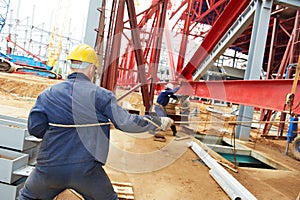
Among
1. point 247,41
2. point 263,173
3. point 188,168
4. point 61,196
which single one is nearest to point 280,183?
point 263,173

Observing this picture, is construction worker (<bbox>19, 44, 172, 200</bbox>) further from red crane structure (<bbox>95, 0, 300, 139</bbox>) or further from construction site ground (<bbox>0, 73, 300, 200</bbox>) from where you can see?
red crane structure (<bbox>95, 0, 300, 139</bbox>)

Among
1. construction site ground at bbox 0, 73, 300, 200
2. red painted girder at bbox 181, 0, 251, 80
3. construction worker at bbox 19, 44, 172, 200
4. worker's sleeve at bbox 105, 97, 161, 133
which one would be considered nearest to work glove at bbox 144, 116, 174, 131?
worker's sleeve at bbox 105, 97, 161, 133

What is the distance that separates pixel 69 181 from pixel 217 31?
5.33 m

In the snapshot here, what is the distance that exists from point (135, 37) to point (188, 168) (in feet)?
A: 10.5

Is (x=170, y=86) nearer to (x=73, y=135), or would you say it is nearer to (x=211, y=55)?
(x=211, y=55)

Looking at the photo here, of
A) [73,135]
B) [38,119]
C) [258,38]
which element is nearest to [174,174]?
[73,135]

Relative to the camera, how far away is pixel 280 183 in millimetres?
4848

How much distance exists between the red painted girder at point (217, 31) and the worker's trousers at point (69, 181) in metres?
4.96

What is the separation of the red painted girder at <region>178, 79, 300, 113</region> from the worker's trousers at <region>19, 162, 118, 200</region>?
2125mm

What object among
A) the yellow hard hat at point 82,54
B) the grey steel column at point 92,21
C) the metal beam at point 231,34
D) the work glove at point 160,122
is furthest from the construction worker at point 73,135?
the metal beam at point 231,34

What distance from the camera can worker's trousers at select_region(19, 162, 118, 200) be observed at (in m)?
1.91

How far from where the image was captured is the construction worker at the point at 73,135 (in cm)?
193

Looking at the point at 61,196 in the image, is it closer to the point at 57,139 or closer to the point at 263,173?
the point at 57,139

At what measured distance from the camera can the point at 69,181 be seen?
194cm
